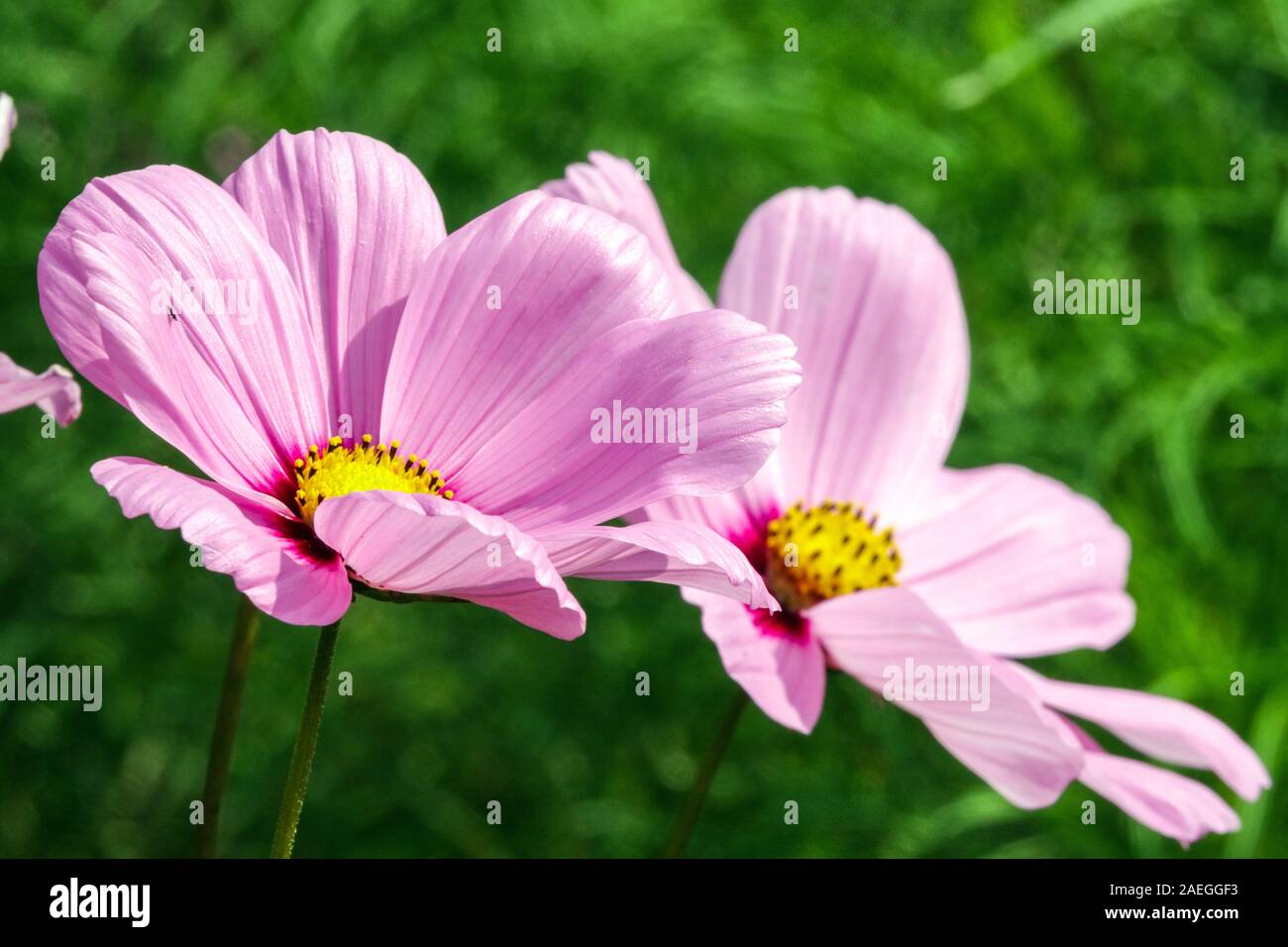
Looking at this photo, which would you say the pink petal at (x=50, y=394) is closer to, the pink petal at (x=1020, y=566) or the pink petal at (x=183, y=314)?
the pink petal at (x=183, y=314)

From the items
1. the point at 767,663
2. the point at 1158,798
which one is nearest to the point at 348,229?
the point at 767,663

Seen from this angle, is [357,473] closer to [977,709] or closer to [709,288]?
[977,709]
